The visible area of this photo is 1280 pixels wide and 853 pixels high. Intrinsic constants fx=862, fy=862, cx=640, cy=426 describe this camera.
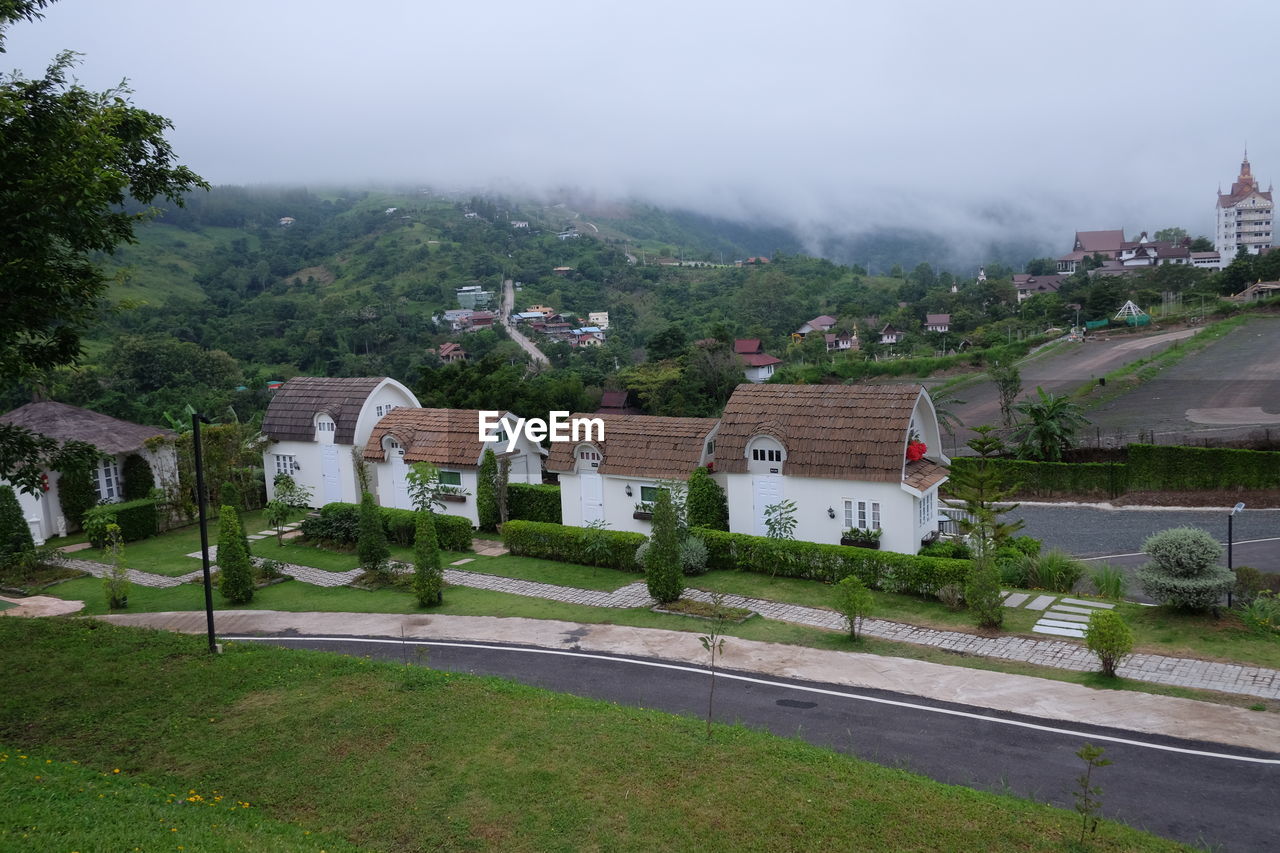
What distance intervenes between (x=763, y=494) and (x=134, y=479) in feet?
78.1

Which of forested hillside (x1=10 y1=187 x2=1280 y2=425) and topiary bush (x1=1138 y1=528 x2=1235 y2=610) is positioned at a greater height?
forested hillside (x1=10 y1=187 x2=1280 y2=425)

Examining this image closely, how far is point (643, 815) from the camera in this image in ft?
31.9

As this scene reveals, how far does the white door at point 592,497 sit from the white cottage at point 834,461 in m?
4.12

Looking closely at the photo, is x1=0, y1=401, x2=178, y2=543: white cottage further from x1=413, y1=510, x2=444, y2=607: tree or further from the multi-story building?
the multi-story building

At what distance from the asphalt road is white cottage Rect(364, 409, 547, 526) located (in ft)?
41.0

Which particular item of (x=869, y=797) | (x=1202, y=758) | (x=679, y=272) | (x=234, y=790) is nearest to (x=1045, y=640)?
(x=1202, y=758)

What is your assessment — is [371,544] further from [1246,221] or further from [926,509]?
[1246,221]

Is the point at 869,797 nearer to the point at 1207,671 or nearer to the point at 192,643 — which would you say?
the point at 1207,671

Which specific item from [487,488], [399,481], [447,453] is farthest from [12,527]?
[487,488]

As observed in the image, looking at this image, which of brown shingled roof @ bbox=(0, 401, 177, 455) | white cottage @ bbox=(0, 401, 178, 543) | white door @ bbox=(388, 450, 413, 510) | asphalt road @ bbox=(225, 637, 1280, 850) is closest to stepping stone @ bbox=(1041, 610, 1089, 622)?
asphalt road @ bbox=(225, 637, 1280, 850)

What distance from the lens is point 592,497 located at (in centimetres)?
2717

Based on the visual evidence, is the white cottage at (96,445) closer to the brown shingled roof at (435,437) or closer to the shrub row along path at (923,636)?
the shrub row along path at (923,636)

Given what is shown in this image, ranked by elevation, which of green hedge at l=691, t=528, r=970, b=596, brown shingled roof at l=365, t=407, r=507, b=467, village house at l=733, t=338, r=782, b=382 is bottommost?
green hedge at l=691, t=528, r=970, b=596

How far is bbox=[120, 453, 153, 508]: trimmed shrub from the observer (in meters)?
32.3
